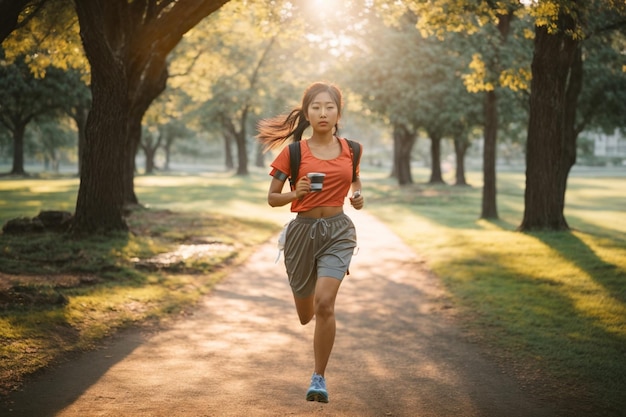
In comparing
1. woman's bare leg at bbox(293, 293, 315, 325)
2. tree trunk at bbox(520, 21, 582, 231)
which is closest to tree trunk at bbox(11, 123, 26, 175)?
tree trunk at bbox(520, 21, 582, 231)

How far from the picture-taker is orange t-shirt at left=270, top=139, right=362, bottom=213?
16.5 ft

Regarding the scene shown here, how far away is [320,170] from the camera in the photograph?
5.02 meters

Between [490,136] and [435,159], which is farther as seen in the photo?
[435,159]

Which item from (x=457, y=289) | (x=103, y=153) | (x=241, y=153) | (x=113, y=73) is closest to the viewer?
(x=457, y=289)

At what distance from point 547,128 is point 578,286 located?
Answer: 19.7 ft

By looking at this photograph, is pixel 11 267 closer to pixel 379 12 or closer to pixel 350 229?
pixel 350 229

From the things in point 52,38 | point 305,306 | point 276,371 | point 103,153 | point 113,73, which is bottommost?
point 276,371

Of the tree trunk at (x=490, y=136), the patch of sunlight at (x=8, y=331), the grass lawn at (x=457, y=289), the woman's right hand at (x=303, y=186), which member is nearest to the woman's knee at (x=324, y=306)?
the woman's right hand at (x=303, y=186)

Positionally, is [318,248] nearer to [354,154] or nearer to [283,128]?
[354,154]

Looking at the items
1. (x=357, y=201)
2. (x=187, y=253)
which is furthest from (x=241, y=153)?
(x=357, y=201)

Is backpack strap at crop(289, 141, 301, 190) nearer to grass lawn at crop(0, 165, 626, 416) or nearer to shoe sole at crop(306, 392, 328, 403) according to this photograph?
shoe sole at crop(306, 392, 328, 403)

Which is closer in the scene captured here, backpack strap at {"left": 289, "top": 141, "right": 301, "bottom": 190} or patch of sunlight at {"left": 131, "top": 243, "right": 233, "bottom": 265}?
backpack strap at {"left": 289, "top": 141, "right": 301, "bottom": 190}

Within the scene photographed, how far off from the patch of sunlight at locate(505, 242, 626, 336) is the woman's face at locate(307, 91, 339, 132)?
4404 millimetres

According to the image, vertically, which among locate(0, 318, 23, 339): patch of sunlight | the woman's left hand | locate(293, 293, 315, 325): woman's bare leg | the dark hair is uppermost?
Result: the dark hair
